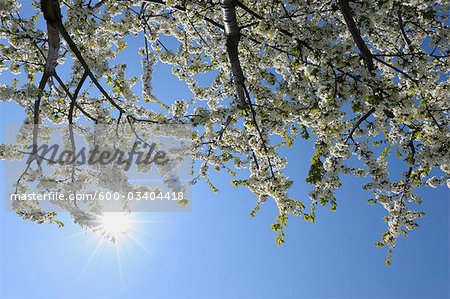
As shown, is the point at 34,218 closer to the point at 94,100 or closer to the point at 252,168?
the point at 94,100

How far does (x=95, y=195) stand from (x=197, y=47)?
13.2 feet

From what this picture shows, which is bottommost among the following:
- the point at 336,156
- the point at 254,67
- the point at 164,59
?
the point at 336,156

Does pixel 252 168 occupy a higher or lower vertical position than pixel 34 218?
higher

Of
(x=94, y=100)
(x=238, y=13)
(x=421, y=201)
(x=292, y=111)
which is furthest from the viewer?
(x=238, y=13)

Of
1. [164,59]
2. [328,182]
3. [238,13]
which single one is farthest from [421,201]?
[164,59]

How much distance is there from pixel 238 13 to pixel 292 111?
11.5 feet

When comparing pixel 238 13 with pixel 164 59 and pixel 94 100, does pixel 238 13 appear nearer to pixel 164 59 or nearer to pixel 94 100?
pixel 164 59

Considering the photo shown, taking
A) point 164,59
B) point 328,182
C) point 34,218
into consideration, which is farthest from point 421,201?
point 34,218

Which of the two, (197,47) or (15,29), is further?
(197,47)

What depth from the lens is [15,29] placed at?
246 inches

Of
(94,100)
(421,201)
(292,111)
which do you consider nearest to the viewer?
(292,111)

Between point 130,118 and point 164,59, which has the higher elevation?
point 164,59

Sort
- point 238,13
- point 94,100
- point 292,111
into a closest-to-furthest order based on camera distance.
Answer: point 292,111, point 94,100, point 238,13

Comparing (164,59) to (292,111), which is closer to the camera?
(292,111)
